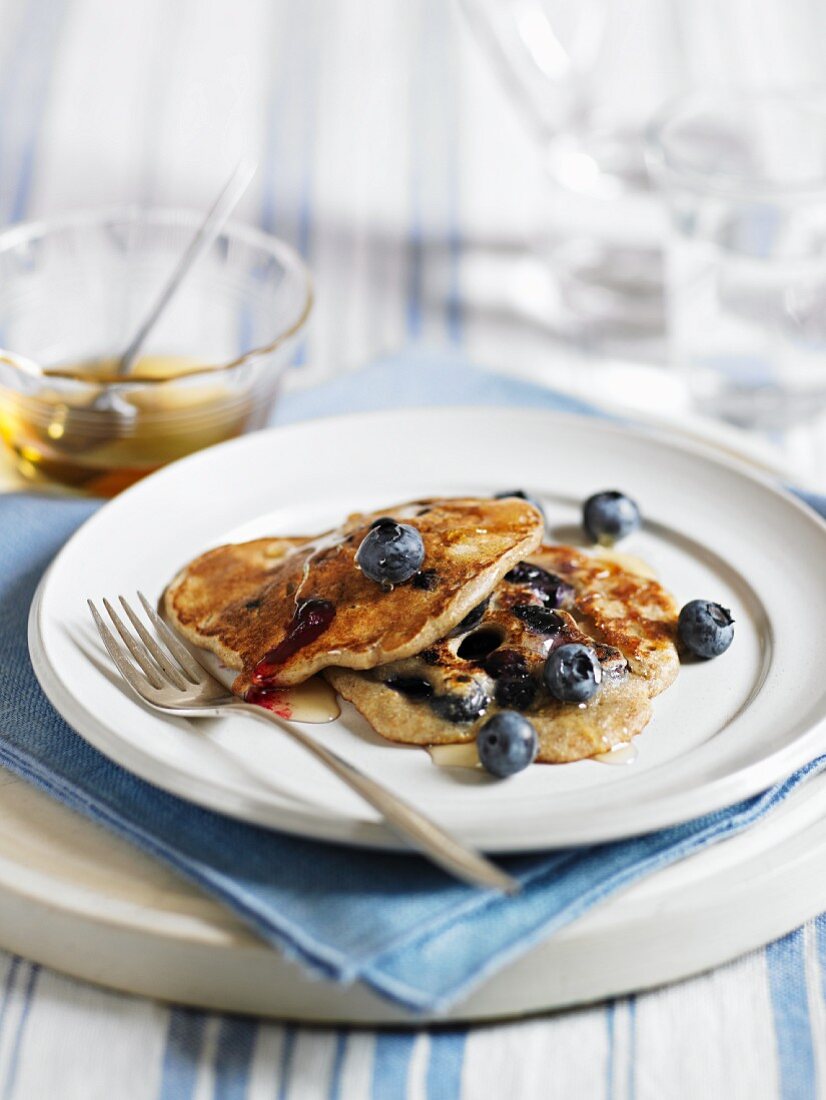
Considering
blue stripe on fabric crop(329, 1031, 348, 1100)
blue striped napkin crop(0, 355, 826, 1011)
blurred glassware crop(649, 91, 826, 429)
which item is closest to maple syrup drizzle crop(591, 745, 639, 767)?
blue striped napkin crop(0, 355, 826, 1011)

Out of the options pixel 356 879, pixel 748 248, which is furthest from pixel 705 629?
pixel 748 248

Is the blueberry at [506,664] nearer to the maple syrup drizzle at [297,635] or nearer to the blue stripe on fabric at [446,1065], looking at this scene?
the maple syrup drizzle at [297,635]

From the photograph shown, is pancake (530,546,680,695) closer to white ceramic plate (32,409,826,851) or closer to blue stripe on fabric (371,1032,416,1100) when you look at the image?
white ceramic plate (32,409,826,851)

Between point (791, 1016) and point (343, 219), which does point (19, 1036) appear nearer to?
point (791, 1016)

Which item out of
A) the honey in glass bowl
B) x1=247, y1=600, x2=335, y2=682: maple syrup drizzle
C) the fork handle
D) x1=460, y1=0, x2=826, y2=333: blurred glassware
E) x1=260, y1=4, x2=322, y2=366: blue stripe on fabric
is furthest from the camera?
x1=260, y1=4, x2=322, y2=366: blue stripe on fabric

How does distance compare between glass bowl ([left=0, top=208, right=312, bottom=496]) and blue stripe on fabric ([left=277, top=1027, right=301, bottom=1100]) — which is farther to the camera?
glass bowl ([left=0, top=208, right=312, bottom=496])

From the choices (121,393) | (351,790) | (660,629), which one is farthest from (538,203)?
(351,790)

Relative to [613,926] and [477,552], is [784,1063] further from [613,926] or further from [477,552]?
[477,552]
